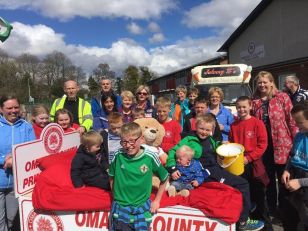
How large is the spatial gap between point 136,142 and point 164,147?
1.37m

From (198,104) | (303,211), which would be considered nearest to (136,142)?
(303,211)

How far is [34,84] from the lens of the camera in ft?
181

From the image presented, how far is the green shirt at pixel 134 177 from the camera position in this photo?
2912mm

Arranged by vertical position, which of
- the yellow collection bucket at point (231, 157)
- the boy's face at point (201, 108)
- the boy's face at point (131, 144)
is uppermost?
the boy's face at point (201, 108)

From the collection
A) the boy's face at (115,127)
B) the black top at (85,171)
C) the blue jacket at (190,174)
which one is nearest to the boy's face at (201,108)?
the boy's face at (115,127)

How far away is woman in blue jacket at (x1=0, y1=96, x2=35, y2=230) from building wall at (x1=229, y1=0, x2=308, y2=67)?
55.1 feet

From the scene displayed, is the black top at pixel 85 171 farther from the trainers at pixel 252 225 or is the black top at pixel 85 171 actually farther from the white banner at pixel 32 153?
the trainers at pixel 252 225

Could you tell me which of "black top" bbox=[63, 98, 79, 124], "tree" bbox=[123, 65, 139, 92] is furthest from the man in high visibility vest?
"tree" bbox=[123, 65, 139, 92]

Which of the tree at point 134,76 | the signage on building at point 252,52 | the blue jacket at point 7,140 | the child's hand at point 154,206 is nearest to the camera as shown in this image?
the child's hand at point 154,206

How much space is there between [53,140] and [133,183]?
1.55 m

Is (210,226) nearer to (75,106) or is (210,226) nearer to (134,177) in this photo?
(134,177)

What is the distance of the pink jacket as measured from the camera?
14.6 ft

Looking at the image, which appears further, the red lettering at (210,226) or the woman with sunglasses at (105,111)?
the woman with sunglasses at (105,111)

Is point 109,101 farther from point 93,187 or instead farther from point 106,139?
point 93,187
